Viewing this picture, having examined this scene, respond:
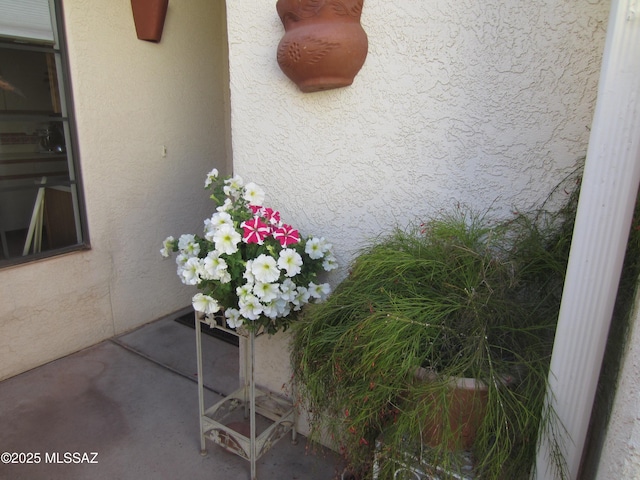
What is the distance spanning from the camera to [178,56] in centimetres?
456

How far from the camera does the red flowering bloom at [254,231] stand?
7.13ft

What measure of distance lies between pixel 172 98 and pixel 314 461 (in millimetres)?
3822

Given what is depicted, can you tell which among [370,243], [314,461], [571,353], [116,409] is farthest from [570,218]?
[116,409]

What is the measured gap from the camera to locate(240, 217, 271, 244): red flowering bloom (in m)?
2.17

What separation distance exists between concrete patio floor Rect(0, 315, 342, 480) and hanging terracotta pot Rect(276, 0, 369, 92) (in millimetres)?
1945

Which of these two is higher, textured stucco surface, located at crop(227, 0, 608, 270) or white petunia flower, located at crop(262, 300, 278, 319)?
textured stucco surface, located at crop(227, 0, 608, 270)

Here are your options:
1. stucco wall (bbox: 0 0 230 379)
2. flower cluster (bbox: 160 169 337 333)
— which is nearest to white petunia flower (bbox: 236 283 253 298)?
flower cluster (bbox: 160 169 337 333)

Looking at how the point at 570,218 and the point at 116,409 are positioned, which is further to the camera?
the point at 116,409

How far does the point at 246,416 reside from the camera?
3172mm

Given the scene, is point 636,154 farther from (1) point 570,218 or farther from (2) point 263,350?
(2) point 263,350

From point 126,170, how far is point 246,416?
2700mm

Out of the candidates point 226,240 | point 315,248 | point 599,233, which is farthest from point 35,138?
point 599,233

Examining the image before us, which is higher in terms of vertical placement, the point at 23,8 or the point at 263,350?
the point at 23,8

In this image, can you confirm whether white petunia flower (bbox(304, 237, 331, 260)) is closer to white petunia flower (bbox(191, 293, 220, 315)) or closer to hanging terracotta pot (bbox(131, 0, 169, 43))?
white petunia flower (bbox(191, 293, 220, 315))
